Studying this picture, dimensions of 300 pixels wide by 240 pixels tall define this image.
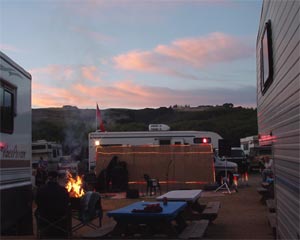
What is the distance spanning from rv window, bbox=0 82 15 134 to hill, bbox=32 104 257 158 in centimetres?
3039

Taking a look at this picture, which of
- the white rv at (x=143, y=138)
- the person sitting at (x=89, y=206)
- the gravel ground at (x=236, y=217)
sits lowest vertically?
the gravel ground at (x=236, y=217)

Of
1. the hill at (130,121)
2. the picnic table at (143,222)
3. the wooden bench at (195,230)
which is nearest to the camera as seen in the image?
the picnic table at (143,222)

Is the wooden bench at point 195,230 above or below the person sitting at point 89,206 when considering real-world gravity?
below

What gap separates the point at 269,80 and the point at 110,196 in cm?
1374

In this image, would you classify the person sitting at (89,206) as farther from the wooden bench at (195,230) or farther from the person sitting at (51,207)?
the wooden bench at (195,230)

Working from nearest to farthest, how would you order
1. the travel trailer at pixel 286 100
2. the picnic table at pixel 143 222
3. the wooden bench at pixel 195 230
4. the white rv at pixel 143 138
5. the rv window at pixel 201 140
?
the travel trailer at pixel 286 100 < the picnic table at pixel 143 222 < the wooden bench at pixel 195 230 < the rv window at pixel 201 140 < the white rv at pixel 143 138

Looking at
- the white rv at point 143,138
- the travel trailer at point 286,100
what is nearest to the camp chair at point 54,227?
the travel trailer at point 286,100

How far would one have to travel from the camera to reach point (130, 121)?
207 ft

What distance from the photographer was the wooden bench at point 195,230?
27.1 ft

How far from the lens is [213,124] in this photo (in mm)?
68125

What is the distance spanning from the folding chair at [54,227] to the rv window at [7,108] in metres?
1.78

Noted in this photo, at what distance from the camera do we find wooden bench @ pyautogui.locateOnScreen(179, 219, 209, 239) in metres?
8.27

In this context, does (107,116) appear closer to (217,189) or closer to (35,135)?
(35,135)

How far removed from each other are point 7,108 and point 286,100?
3.97 meters
